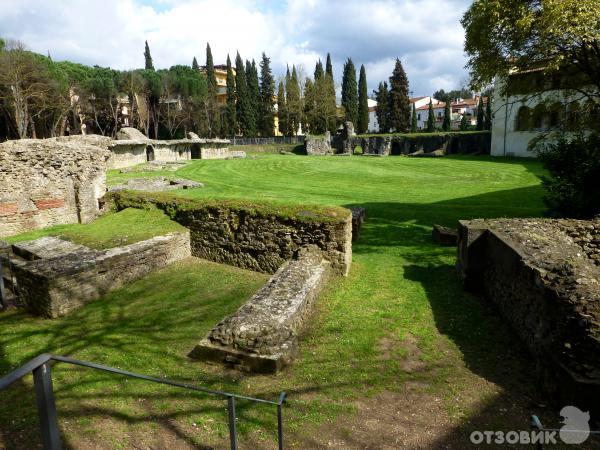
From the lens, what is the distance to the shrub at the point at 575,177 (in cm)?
1129

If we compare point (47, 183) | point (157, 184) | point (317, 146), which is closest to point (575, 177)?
point (47, 183)

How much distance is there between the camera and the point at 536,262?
629cm

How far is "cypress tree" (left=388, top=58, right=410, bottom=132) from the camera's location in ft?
217

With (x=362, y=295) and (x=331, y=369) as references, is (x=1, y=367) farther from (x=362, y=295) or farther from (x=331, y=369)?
(x=362, y=295)

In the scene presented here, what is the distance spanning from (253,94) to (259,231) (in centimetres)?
5815

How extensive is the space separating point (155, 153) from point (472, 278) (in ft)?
123

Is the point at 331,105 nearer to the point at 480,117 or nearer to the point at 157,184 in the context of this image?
the point at 480,117

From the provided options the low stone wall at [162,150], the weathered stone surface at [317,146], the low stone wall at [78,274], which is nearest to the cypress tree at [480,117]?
the weathered stone surface at [317,146]

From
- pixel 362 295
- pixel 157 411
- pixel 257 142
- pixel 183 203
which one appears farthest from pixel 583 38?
pixel 257 142

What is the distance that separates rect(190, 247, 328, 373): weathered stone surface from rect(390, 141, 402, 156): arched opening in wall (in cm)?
4893

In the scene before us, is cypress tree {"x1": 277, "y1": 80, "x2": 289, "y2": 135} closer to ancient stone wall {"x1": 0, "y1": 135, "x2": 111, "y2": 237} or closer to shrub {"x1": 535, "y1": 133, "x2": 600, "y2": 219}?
ancient stone wall {"x1": 0, "y1": 135, "x2": 111, "y2": 237}

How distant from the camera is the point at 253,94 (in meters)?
64.2

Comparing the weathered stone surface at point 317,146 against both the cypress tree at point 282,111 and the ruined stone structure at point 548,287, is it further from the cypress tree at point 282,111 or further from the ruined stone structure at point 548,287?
the ruined stone structure at point 548,287

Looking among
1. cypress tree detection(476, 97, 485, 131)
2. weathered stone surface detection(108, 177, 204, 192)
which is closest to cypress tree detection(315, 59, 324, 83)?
cypress tree detection(476, 97, 485, 131)
